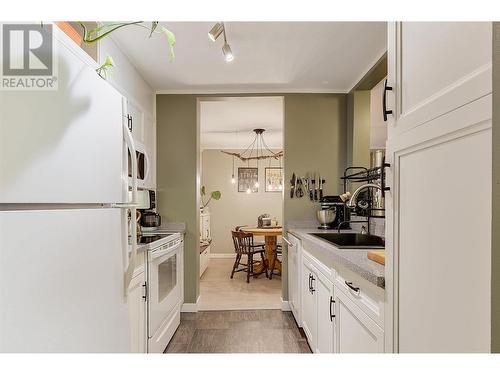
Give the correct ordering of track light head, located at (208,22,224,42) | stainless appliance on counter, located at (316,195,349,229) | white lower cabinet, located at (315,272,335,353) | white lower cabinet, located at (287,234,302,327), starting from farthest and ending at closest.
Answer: stainless appliance on counter, located at (316,195,349,229) < white lower cabinet, located at (287,234,302,327) < track light head, located at (208,22,224,42) < white lower cabinet, located at (315,272,335,353)

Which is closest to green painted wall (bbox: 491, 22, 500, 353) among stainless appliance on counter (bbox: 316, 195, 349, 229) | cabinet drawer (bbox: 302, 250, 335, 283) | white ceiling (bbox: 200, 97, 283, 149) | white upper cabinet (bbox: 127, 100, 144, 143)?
cabinet drawer (bbox: 302, 250, 335, 283)

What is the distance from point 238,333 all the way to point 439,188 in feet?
8.38

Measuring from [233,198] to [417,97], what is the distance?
624 cm

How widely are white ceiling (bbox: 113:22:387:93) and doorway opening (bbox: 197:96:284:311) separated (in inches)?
31.3

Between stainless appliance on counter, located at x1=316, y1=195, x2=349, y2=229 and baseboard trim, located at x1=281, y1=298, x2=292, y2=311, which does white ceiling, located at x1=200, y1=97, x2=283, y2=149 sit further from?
baseboard trim, located at x1=281, y1=298, x2=292, y2=311

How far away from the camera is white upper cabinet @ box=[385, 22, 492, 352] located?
0.63 meters

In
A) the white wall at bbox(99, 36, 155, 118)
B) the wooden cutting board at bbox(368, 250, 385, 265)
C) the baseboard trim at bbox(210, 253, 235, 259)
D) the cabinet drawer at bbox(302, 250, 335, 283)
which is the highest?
the white wall at bbox(99, 36, 155, 118)

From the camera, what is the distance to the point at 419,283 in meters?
0.87

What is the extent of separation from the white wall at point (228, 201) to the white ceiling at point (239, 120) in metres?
0.49

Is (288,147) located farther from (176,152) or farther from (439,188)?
(439,188)

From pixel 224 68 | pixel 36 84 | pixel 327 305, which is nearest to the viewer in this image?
→ pixel 36 84

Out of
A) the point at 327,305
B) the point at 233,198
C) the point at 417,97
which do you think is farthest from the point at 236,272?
the point at 417,97

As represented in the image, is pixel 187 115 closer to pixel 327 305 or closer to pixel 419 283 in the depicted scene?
pixel 327 305

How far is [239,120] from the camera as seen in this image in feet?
15.8
